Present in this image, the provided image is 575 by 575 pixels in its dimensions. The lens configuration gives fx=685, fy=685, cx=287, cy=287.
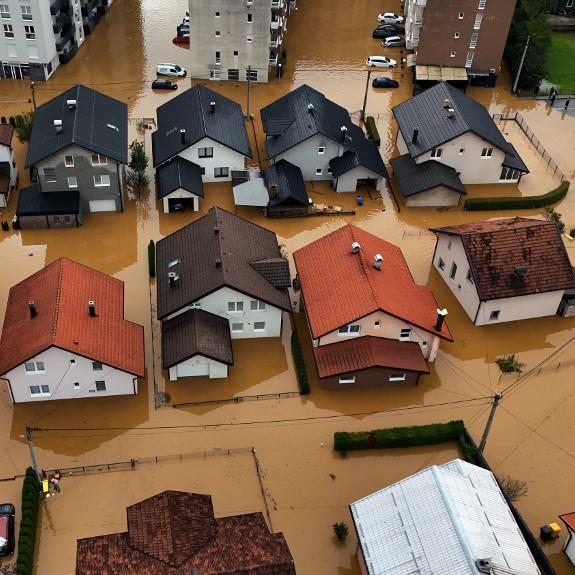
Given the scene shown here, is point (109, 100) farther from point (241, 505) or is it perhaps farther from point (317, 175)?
point (241, 505)

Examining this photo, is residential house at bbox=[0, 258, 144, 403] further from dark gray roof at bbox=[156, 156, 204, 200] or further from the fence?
the fence

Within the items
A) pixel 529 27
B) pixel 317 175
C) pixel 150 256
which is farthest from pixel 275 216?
pixel 529 27

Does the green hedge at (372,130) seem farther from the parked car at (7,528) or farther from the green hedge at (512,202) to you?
the parked car at (7,528)

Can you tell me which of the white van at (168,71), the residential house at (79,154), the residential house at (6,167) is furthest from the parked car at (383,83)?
the residential house at (6,167)

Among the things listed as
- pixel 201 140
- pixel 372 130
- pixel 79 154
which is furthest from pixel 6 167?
pixel 372 130

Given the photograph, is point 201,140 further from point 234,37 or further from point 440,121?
point 234,37
